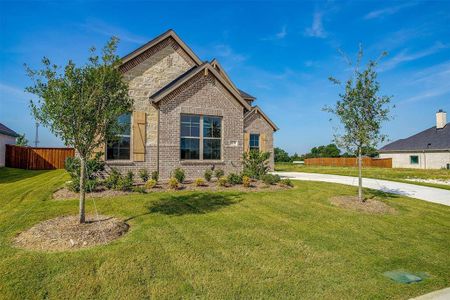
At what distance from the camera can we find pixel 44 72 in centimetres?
545

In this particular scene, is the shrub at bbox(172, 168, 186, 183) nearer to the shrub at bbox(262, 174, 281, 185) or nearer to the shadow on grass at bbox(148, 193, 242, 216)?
the shadow on grass at bbox(148, 193, 242, 216)

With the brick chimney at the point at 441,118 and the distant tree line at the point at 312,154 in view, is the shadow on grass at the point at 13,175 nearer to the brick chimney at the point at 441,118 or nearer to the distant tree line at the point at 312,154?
the distant tree line at the point at 312,154

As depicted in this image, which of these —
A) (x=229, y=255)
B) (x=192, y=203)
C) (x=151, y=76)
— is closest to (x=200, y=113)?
(x=151, y=76)

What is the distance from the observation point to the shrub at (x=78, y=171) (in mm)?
9376

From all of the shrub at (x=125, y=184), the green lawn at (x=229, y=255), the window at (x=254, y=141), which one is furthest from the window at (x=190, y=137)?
the window at (x=254, y=141)

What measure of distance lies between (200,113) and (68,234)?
8673 millimetres

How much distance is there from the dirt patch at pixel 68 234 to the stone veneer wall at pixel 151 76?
19.6ft

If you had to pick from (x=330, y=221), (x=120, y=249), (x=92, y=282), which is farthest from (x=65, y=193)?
(x=330, y=221)

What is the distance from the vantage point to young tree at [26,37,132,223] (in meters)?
5.42

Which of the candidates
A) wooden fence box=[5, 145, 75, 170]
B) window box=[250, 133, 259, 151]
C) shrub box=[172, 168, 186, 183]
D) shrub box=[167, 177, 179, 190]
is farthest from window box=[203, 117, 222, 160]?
wooden fence box=[5, 145, 75, 170]

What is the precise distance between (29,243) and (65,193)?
4691 mm

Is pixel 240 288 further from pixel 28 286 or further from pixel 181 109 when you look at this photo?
pixel 181 109

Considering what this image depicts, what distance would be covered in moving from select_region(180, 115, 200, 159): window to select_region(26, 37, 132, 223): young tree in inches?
260

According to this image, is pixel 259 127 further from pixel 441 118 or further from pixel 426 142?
pixel 441 118
